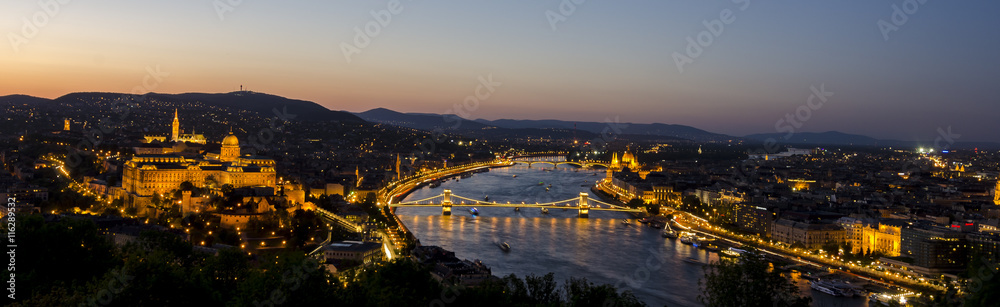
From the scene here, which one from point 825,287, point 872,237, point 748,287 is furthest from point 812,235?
point 748,287

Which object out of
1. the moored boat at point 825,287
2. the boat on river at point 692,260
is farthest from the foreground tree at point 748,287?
the boat on river at point 692,260

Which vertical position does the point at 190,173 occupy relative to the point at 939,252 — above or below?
above

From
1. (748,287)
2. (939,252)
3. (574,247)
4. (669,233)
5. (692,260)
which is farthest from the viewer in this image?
(669,233)

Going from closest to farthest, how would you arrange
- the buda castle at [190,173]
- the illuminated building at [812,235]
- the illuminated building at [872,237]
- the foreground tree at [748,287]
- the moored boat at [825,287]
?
1. the foreground tree at [748,287]
2. the moored boat at [825,287]
3. the illuminated building at [872,237]
4. the illuminated building at [812,235]
5. the buda castle at [190,173]

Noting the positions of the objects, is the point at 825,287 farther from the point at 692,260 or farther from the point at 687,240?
the point at 687,240

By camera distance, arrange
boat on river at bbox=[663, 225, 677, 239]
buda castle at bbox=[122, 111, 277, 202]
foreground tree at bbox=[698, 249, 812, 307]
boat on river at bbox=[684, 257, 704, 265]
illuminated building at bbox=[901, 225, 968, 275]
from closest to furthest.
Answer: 1. foreground tree at bbox=[698, 249, 812, 307]
2. illuminated building at bbox=[901, 225, 968, 275]
3. boat on river at bbox=[684, 257, 704, 265]
4. buda castle at bbox=[122, 111, 277, 202]
5. boat on river at bbox=[663, 225, 677, 239]

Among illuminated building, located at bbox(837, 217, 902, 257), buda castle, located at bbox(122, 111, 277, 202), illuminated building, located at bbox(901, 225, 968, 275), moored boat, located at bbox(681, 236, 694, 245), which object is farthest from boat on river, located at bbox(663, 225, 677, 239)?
buda castle, located at bbox(122, 111, 277, 202)

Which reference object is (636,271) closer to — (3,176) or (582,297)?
(582,297)

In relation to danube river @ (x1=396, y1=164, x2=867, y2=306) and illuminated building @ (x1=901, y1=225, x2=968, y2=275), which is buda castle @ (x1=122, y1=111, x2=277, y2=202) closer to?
danube river @ (x1=396, y1=164, x2=867, y2=306)

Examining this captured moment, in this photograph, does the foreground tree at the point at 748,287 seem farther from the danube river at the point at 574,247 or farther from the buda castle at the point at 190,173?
the buda castle at the point at 190,173
